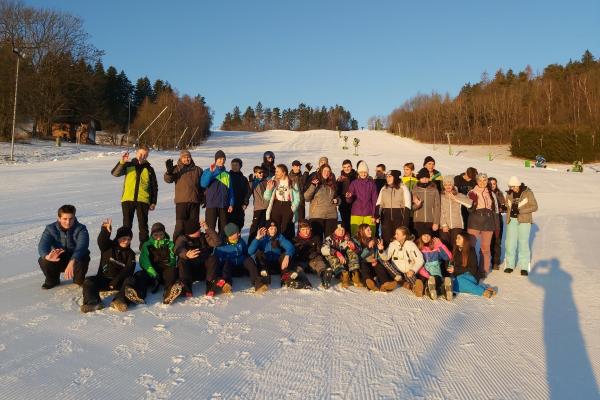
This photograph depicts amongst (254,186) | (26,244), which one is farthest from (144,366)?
(26,244)

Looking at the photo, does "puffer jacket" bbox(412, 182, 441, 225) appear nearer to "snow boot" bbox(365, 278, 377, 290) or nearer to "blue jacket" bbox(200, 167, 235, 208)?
"snow boot" bbox(365, 278, 377, 290)

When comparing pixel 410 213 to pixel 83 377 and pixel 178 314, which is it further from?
pixel 83 377

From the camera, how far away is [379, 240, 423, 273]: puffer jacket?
635 cm

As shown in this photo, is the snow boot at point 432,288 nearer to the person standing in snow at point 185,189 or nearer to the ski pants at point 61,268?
the person standing in snow at point 185,189

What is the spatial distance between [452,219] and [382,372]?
4.15 metres

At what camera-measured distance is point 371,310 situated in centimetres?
536

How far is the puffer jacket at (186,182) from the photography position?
23.1 feet

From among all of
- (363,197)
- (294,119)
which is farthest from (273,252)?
(294,119)

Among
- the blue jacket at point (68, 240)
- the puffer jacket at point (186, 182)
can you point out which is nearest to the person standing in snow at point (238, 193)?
the puffer jacket at point (186, 182)

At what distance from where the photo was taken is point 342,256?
6508 millimetres

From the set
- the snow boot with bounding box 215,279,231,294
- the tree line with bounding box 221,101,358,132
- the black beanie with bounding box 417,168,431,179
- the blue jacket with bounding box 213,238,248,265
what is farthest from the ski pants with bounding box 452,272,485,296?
the tree line with bounding box 221,101,358,132

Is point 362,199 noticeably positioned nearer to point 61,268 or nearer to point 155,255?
point 155,255

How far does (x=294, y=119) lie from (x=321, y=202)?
131 metres

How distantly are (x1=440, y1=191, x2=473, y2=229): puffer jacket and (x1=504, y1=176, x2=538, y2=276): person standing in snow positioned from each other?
0.84 m
